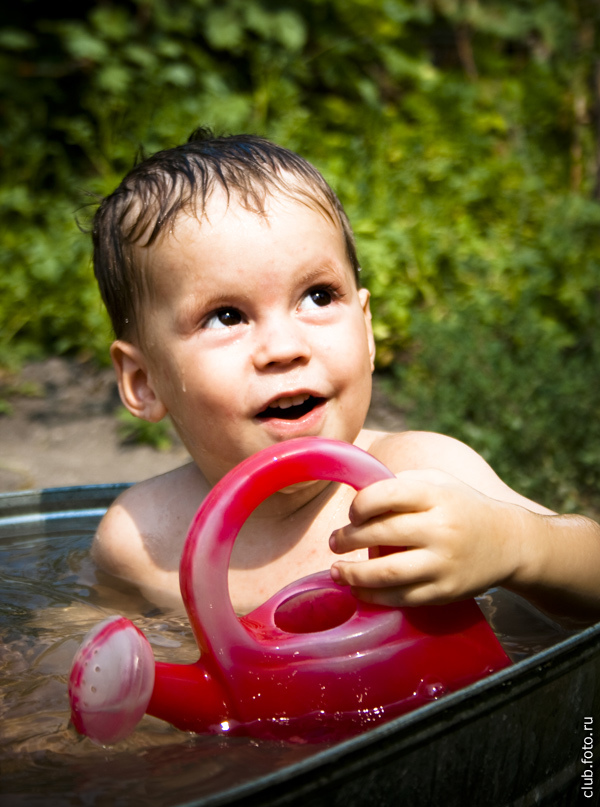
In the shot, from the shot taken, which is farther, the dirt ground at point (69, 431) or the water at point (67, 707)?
the dirt ground at point (69, 431)

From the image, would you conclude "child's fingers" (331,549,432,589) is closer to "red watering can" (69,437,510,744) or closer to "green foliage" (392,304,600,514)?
"red watering can" (69,437,510,744)

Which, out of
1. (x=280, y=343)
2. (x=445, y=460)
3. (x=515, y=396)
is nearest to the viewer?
(x=280, y=343)

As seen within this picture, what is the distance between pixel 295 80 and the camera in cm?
501

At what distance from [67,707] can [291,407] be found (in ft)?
1.81

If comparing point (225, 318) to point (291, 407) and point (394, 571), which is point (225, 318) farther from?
point (394, 571)

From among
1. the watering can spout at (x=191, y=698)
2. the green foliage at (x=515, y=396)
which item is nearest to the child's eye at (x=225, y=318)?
the watering can spout at (x=191, y=698)

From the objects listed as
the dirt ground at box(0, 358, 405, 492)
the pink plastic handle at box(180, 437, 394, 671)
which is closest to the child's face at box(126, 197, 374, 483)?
the pink plastic handle at box(180, 437, 394, 671)

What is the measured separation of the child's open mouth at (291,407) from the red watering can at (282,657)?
281 millimetres

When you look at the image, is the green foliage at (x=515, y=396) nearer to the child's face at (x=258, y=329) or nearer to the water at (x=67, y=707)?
the water at (x=67, y=707)

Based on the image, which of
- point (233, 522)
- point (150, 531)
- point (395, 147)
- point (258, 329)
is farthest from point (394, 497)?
point (395, 147)

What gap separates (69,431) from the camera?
3.33m

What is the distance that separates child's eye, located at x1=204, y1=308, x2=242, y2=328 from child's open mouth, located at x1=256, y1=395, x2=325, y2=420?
0.15 metres

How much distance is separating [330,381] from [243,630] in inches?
18.5

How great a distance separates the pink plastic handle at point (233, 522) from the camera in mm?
1046
